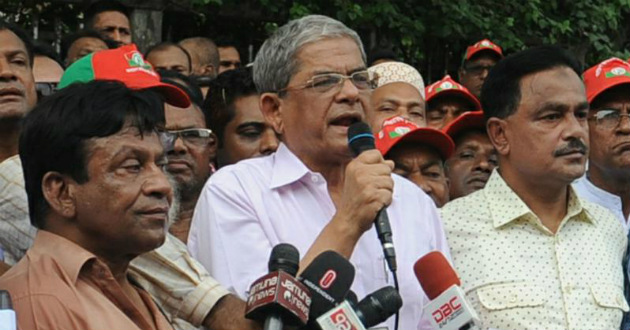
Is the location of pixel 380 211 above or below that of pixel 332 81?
below

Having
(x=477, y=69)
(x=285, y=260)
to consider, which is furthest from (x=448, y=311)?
(x=477, y=69)

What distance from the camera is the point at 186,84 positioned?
6332mm

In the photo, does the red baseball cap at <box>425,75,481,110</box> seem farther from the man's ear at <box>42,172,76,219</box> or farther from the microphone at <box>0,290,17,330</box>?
the microphone at <box>0,290,17,330</box>

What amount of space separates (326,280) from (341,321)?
22 centimetres

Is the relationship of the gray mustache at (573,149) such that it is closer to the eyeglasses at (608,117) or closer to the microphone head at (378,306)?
the eyeglasses at (608,117)

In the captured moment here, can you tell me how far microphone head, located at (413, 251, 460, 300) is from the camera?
4.00 m

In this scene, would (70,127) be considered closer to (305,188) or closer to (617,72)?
(305,188)

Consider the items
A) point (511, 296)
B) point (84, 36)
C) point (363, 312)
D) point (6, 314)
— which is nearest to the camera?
point (6, 314)

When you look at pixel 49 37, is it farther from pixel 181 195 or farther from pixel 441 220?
pixel 441 220

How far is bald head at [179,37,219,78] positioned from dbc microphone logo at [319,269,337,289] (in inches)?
214

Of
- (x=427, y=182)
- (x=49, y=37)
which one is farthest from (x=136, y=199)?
(x=49, y=37)

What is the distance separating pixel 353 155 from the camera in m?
4.34

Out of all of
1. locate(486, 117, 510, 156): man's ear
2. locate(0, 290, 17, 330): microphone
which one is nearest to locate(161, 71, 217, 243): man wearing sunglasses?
locate(486, 117, 510, 156): man's ear

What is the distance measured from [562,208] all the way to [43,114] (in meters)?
2.33
